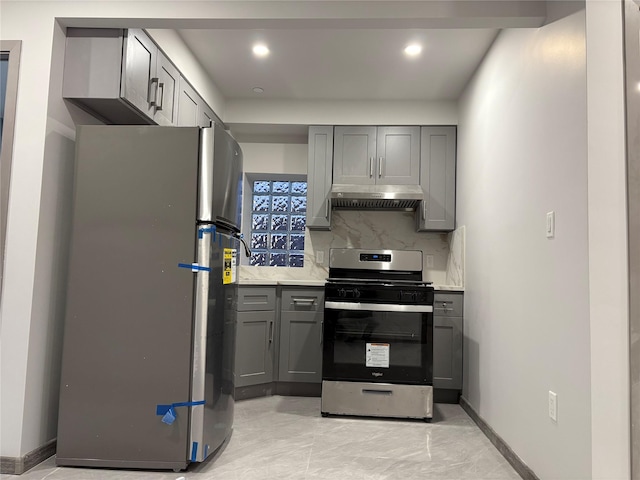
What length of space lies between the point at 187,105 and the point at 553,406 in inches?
Answer: 109

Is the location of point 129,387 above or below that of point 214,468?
above

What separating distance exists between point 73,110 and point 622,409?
2.76 m

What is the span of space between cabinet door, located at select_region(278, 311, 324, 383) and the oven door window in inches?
19.6

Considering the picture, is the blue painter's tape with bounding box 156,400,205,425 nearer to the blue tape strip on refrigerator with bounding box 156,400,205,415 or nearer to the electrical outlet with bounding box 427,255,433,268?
the blue tape strip on refrigerator with bounding box 156,400,205,415

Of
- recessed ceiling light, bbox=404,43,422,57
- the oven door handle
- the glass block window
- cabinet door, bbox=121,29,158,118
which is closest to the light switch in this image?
the oven door handle

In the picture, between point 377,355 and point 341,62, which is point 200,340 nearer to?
point 377,355

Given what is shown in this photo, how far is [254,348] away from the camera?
11.3 feet

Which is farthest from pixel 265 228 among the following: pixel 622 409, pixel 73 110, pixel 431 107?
pixel 622 409

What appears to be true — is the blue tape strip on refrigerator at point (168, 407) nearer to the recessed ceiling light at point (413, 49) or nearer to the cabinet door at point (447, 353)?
the cabinet door at point (447, 353)

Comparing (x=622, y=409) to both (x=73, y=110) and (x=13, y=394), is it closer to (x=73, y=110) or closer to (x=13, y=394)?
(x=13, y=394)

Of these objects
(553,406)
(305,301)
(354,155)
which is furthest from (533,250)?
(354,155)

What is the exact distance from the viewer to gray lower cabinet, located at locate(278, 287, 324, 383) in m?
3.52

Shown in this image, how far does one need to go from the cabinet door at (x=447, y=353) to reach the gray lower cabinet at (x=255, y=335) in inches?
50.5

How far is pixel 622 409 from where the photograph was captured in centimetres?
152
